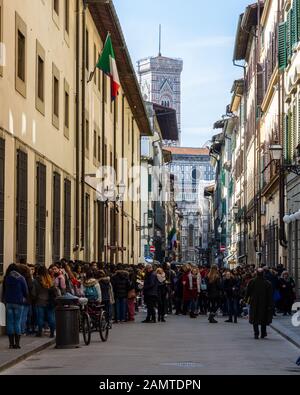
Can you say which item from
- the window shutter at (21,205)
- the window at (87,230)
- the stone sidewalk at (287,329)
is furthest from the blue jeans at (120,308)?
the window shutter at (21,205)

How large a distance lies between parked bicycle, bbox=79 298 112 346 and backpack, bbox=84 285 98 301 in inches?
12.0

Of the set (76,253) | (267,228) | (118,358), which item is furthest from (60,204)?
(267,228)

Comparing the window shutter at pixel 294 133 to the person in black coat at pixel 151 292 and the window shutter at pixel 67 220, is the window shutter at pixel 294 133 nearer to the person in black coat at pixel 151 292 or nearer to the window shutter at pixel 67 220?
the window shutter at pixel 67 220

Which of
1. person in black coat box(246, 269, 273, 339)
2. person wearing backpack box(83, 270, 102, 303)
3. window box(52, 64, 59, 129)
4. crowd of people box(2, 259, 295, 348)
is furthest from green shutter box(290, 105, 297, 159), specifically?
person wearing backpack box(83, 270, 102, 303)

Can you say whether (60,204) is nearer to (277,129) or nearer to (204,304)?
(204,304)

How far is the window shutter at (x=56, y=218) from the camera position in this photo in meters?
33.3

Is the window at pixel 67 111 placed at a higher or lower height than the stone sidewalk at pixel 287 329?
higher

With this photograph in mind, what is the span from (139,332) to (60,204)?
683 centimetres

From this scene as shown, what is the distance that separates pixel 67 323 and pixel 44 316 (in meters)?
3.20

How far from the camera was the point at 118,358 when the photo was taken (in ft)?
66.5

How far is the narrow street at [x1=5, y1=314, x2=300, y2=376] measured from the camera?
17.9 m

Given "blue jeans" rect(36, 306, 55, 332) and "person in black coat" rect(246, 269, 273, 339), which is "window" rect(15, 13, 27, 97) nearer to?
"blue jeans" rect(36, 306, 55, 332)

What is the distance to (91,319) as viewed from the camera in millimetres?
25516

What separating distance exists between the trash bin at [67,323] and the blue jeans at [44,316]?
265 cm
